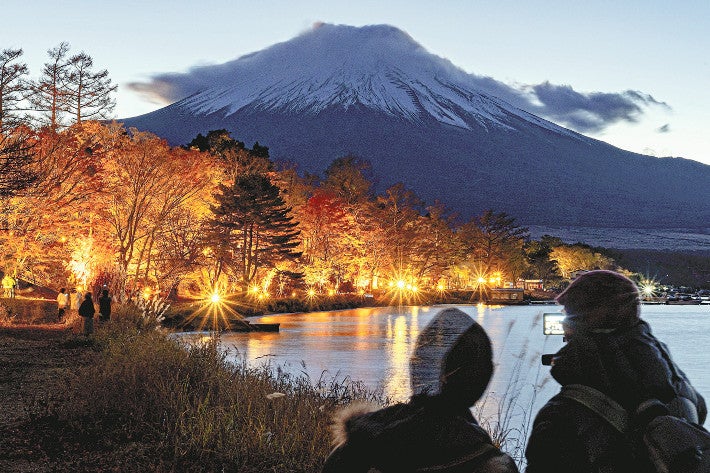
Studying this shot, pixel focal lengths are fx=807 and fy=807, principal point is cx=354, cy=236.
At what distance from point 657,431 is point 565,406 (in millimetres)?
331

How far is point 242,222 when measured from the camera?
179 ft

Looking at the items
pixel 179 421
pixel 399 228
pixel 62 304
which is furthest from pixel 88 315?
pixel 399 228

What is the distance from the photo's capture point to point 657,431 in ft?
9.50

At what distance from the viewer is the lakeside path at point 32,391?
27.6ft

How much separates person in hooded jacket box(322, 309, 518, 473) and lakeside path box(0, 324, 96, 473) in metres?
6.29

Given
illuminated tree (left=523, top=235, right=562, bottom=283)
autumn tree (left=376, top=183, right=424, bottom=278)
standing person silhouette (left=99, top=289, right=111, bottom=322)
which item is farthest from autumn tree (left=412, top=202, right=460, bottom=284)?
standing person silhouette (left=99, top=289, right=111, bottom=322)

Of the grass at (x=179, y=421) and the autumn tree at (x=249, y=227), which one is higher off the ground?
the autumn tree at (x=249, y=227)

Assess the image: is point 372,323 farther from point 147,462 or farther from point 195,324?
point 147,462

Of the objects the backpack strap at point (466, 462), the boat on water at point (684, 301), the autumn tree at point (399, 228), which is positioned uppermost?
the autumn tree at point (399, 228)

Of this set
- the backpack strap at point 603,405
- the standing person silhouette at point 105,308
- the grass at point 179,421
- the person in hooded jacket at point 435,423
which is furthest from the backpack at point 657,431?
the standing person silhouette at point 105,308

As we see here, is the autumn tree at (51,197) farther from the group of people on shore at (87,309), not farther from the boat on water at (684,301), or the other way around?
the boat on water at (684,301)

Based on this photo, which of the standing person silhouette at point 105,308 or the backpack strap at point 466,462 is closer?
the backpack strap at point 466,462

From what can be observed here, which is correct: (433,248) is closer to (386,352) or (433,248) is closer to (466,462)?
(386,352)

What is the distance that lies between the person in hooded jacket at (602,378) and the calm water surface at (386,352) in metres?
8.72
